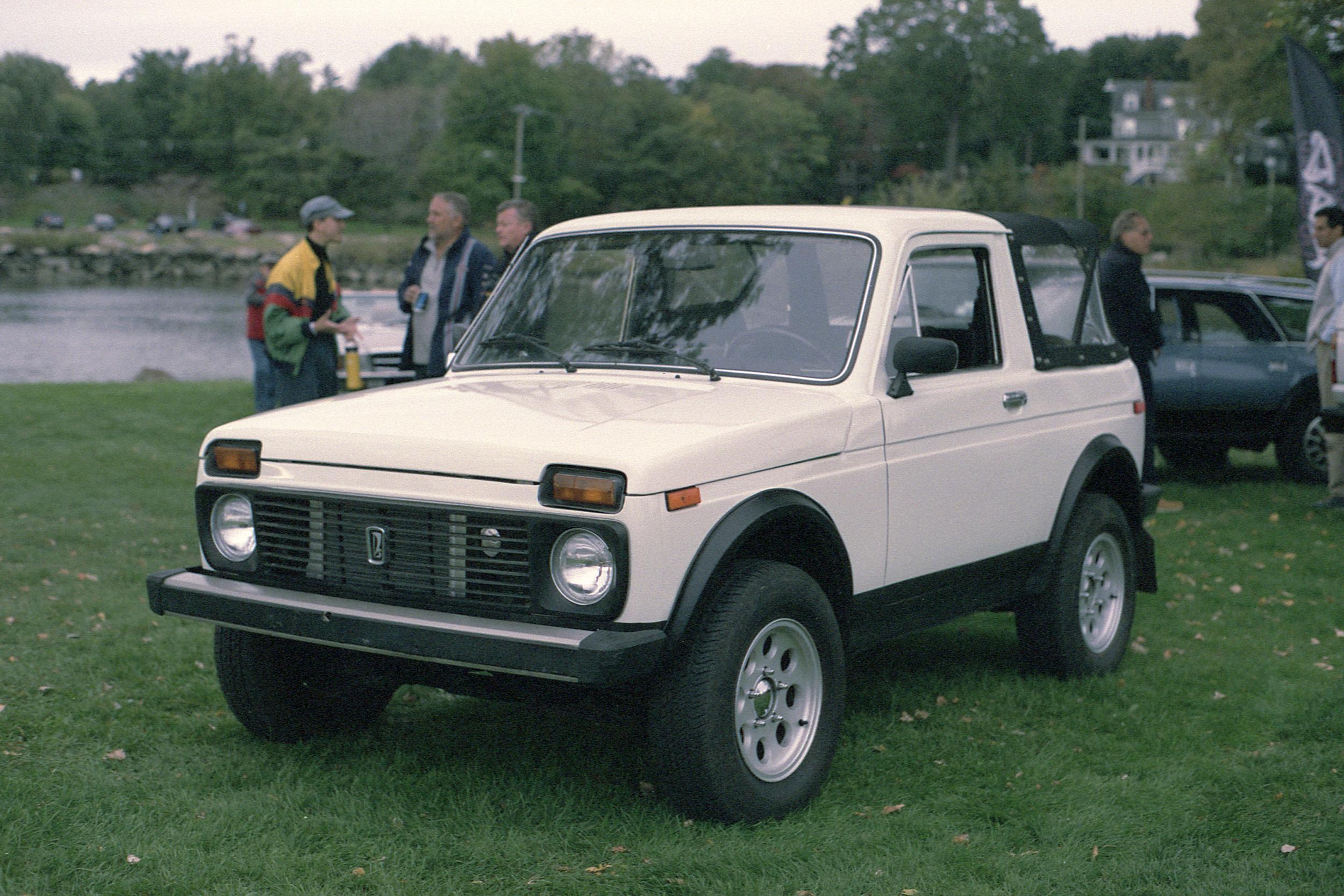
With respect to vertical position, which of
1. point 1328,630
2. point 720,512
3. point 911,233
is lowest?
point 1328,630

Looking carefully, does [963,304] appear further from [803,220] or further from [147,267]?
[147,267]

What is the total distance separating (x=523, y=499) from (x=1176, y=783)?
2.59m

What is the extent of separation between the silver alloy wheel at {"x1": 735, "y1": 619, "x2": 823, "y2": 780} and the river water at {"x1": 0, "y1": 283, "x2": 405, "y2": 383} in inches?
598

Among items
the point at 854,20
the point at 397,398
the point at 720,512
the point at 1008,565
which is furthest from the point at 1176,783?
the point at 854,20

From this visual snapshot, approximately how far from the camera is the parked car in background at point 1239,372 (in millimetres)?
12180

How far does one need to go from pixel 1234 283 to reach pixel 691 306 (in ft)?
29.2

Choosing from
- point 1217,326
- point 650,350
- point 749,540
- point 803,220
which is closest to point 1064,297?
point 803,220

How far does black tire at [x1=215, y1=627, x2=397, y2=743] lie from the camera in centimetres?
502

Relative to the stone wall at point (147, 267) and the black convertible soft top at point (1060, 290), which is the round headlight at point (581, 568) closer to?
the black convertible soft top at point (1060, 290)

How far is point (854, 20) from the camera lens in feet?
326

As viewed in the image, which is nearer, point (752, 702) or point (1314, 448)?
point (752, 702)

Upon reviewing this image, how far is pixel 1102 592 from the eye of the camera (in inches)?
257

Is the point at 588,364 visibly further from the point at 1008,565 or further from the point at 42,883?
the point at 42,883

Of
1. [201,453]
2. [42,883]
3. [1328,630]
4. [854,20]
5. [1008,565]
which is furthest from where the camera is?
[854,20]
